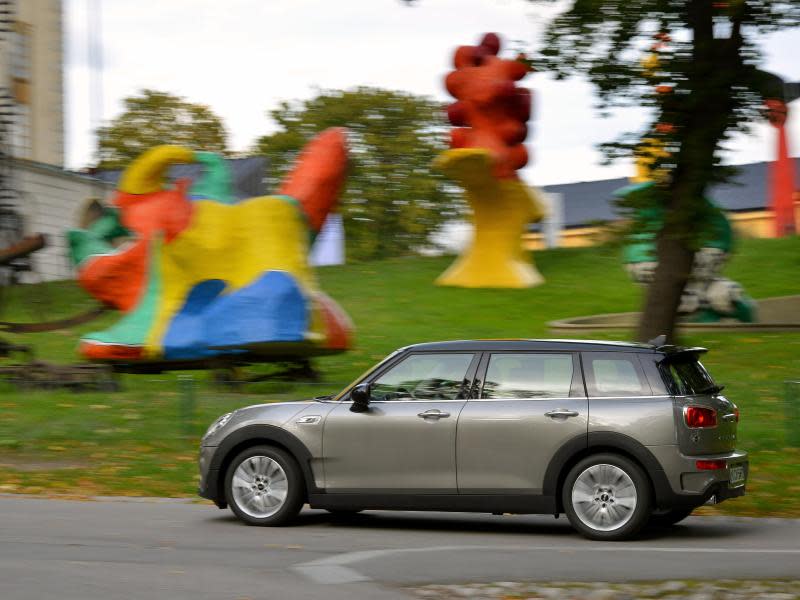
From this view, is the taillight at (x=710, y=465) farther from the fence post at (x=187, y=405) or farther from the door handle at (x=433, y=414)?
the fence post at (x=187, y=405)

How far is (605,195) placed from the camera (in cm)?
10250

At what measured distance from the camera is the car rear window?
10031mm

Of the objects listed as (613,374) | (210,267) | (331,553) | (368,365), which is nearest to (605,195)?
(368,365)

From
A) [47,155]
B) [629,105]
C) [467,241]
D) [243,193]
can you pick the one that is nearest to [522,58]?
[629,105]

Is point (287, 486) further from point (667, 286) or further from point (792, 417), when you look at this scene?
point (667, 286)

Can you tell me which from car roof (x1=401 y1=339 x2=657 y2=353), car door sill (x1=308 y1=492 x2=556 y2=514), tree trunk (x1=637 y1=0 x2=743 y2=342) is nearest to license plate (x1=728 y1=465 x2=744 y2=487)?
car roof (x1=401 y1=339 x2=657 y2=353)

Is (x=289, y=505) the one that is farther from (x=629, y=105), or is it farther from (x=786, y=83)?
(x=786, y=83)

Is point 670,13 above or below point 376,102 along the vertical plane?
below

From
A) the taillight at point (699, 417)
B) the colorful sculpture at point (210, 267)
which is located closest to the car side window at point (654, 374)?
the taillight at point (699, 417)

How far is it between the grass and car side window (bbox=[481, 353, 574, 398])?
320cm

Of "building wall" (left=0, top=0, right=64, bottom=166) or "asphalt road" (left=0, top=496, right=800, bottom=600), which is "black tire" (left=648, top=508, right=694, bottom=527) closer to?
"asphalt road" (left=0, top=496, right=800, bottom=600)

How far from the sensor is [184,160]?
72.5 feet

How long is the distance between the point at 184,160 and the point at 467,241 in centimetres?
2244

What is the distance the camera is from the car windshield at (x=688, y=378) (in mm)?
10039
